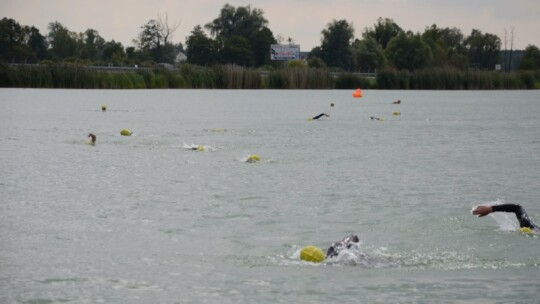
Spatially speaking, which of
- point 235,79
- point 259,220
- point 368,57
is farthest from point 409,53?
point 259,220

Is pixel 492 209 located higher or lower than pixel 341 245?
higher

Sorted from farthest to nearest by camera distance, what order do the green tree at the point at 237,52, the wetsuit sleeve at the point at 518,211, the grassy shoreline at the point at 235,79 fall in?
the green tree at the point at 237,52
the grassy shoreline at the point at 235,79
the wetsuit sleeve at the point at 518,211

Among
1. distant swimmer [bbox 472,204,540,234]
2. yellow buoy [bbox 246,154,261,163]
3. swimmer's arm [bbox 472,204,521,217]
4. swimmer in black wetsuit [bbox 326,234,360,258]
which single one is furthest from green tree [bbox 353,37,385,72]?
swimmer in black wetsuit [bbox 326,234,360,258]

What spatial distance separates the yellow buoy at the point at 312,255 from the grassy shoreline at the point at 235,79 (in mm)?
70071

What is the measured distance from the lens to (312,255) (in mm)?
14727

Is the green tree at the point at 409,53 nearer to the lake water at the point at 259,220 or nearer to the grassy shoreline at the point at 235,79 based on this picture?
the grassy shoreline at the point at 235,79

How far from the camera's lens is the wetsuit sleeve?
15.5 metres

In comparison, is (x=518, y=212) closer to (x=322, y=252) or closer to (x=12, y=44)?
(x=322, y=252)

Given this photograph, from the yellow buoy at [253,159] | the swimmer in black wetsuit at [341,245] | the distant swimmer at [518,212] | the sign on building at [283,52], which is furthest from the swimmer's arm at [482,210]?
the sign on building at [283,52]

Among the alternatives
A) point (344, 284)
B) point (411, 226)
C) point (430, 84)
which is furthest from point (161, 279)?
point (430, 84)

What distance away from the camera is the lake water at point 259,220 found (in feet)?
43.9

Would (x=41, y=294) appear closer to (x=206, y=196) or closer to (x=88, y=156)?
(x=206, y=196)

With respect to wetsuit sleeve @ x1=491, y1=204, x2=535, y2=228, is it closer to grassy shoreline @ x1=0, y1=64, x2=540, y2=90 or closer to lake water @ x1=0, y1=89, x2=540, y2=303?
lake water @ x1=0, y1=89, x2=540, y2=303

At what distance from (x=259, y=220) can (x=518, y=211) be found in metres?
4.57
